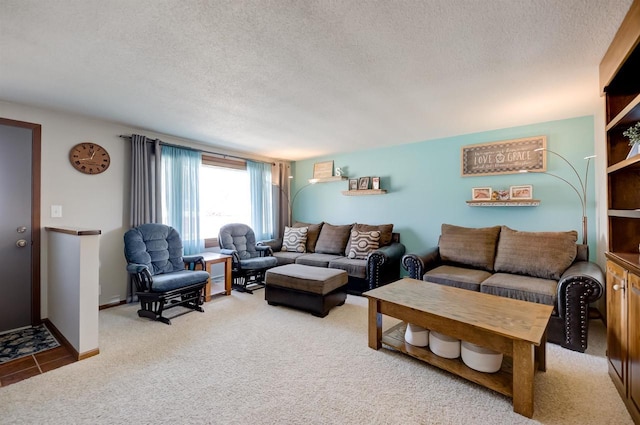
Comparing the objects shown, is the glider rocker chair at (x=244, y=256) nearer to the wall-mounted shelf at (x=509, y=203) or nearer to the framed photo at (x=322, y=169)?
the framed photo at (x=322, y=169)

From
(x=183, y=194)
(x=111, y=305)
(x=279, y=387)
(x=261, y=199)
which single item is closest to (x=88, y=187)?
(x=183, y=194)

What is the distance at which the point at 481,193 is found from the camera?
380cm

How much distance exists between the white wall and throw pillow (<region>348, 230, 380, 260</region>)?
3.19 meters

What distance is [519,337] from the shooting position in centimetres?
159

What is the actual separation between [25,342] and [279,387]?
2.57 metres

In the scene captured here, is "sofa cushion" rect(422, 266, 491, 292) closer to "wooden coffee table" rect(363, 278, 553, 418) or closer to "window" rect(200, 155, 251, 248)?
"wooden coffee table" rect(363, 278, 553, 418)

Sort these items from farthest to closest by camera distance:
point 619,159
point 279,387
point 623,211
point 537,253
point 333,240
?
point 333,240 < point 537,253 < point 619,159 < point 279,387 < point 623,211

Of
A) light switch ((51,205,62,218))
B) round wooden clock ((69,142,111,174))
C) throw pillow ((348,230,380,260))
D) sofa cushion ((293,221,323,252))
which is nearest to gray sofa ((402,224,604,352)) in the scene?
throw pillow ((348,230,380,260))

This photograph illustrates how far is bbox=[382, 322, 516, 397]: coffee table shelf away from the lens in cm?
174

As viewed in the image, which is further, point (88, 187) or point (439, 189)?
point (439, 189)

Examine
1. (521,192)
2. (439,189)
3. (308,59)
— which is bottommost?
(521,192)

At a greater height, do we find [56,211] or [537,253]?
[56,211]

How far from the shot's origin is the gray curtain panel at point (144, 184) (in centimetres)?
357

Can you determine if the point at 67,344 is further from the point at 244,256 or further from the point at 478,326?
the point at 478,326
